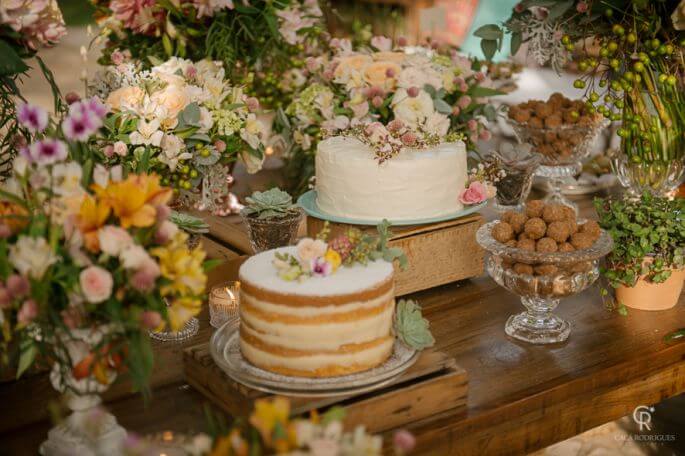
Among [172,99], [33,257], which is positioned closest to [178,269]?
[33,257]

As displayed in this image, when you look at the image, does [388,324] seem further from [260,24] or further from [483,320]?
[260,24]

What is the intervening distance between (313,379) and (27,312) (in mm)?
415

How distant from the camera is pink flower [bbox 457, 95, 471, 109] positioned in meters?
2.32

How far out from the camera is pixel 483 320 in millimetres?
1711

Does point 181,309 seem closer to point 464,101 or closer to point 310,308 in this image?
point 310,308

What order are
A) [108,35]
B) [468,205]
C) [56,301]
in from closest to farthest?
[56,301] < [468,205] < [108,35]

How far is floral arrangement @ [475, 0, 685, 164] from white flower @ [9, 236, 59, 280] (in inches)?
49.0

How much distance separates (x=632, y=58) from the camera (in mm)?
1979

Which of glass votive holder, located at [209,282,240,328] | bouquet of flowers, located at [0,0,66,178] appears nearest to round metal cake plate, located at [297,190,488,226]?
glass votive holder, located at [209,282,240,328]

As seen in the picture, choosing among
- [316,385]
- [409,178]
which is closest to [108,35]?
[409,178]

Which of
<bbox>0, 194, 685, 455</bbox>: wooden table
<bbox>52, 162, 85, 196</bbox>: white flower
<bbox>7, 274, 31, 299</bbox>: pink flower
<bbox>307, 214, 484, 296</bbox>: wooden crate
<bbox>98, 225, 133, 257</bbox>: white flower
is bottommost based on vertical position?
<bbox>0, 194, 685, 455</bbox>: wooden table

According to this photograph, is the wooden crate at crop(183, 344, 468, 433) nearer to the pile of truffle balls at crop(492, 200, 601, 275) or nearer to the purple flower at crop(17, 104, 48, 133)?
the pile of truffle balls at crop(492, 200, 601, 275)

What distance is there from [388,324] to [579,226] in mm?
502

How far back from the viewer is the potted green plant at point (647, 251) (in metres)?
1.72
